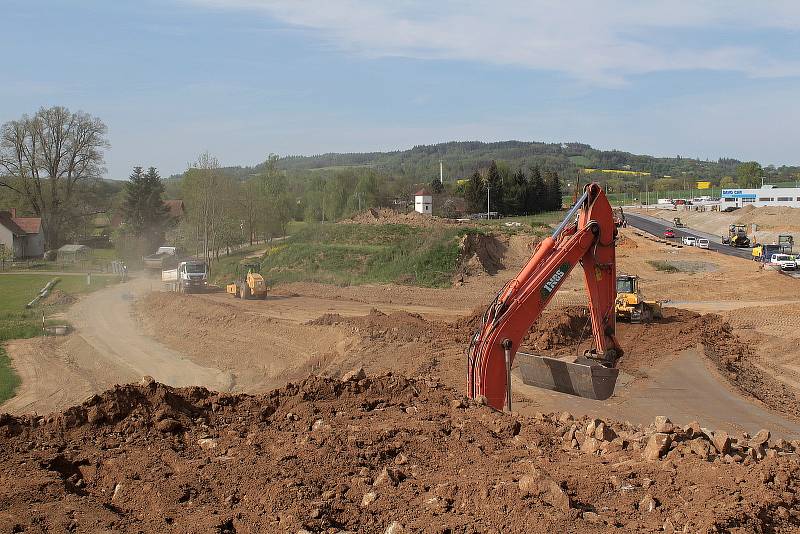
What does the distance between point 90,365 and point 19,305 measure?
46.6 ft

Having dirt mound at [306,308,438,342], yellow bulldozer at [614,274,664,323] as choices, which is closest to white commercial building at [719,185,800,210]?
yellow bulldozer at [614,274,664,323]

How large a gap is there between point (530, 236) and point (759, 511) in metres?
46.7

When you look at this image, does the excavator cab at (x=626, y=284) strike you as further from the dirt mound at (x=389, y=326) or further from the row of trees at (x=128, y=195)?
the row of trees at (x=128, y=195)

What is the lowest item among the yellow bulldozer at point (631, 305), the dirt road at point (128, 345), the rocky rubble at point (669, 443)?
the dirt road at point (128, 345)

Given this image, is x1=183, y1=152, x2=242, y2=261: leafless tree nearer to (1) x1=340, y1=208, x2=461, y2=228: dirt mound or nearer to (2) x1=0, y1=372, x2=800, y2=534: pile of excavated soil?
(1) x1=340, y1=208, x2=461, y2=228: dirt mound

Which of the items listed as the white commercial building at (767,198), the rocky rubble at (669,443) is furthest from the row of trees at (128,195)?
the white commercial building at (767,198)

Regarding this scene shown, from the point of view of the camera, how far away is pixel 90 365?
25031 mm

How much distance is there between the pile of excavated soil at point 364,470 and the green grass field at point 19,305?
12240mm

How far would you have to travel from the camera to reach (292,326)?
28.5 metres

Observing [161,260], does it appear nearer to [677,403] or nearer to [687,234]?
[677,403]

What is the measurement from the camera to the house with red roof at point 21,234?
61.8 m

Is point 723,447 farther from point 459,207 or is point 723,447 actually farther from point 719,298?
point 459,207

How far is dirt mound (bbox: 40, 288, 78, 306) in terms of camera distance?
37.8 meters

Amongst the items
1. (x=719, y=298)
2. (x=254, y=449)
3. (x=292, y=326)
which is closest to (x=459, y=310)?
(x=292, y=326)
